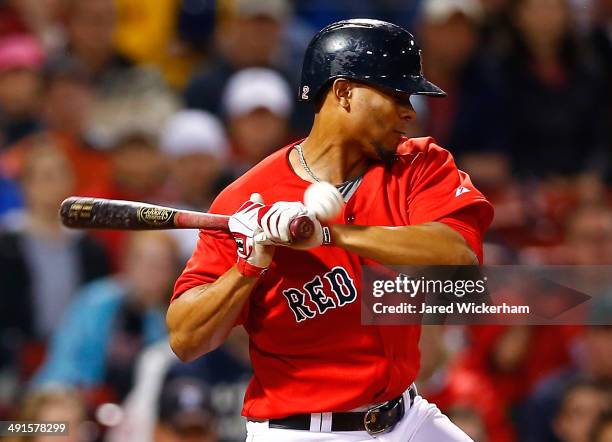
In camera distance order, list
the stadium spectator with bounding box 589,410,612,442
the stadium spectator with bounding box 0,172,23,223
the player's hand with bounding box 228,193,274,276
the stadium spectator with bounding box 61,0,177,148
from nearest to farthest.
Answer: the player's hand with bounding box 228,193,274,276 → the stadium spectator with bounding box 589,410,612,442 → the stadium spectator with bounding box 0,172,23,223 → the stadium spectator with bounding box 61,0,177,148

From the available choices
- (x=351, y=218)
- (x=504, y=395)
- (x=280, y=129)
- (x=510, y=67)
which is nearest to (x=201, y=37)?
(x=280, y=129)

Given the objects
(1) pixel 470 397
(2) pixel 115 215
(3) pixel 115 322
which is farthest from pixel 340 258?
(3) pixel 115 322

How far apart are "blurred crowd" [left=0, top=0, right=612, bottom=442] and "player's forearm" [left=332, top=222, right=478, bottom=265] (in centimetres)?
178

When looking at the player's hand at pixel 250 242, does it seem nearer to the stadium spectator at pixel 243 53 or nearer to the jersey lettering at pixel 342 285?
the jersey lettering at pixel 342 285

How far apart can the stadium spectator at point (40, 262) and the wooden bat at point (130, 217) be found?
119 inches

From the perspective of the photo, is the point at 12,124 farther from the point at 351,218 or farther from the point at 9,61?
the point at 351,218

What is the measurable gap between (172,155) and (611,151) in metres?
2.81

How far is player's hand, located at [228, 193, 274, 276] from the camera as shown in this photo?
343 cm

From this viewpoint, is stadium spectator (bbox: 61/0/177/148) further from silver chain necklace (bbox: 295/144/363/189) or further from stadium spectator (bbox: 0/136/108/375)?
silver chain necklace (bbox: 295/144/363/189)

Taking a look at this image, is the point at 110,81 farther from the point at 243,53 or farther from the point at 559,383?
the point at 559,383

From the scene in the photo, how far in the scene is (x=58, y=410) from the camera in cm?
556

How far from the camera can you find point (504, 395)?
265 inches

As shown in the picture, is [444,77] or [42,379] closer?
[42,379]

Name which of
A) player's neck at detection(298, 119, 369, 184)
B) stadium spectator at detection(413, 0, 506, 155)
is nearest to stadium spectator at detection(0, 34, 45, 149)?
stadium spectator at detection(413, 0, 506, 155)
